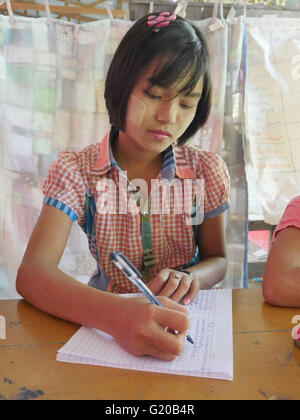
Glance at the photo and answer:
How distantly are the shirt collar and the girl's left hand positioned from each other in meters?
0.34

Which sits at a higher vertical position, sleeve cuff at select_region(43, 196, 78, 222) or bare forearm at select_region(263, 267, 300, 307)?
sleeve cuff at select_region(43, 196, 78, 222)

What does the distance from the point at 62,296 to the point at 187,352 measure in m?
0.25

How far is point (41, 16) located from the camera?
1.69 metres

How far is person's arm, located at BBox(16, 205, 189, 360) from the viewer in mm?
556

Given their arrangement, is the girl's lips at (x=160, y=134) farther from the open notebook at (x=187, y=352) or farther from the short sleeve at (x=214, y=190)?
the open notebook at (x=187, y=352)

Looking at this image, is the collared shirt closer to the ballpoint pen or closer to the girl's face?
the girl's face

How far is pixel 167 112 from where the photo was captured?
894 millimetres

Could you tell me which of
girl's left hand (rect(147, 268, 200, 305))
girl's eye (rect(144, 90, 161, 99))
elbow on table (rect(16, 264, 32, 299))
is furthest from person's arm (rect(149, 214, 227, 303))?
girl's eye (rect(144, 90, 161, 99))

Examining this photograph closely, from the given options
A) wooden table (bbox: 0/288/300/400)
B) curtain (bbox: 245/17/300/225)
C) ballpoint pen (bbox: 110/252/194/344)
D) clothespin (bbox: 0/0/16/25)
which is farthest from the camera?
curtain (bbox: 245/17/300/225)

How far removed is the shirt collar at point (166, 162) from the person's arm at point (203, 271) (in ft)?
0.50

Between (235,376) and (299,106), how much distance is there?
1419mm

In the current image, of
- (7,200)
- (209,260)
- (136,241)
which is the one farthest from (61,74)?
(209,260)

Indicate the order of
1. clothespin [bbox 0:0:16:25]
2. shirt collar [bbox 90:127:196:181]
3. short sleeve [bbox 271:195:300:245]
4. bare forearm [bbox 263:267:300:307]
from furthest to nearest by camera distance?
clothespin [bbox 0:0:16:25] < shirt collar [bbox 90:127:196:181] < short sleeve [bbox 271:195:300:245] < bare forearm [bbox 263:267:300:307]
